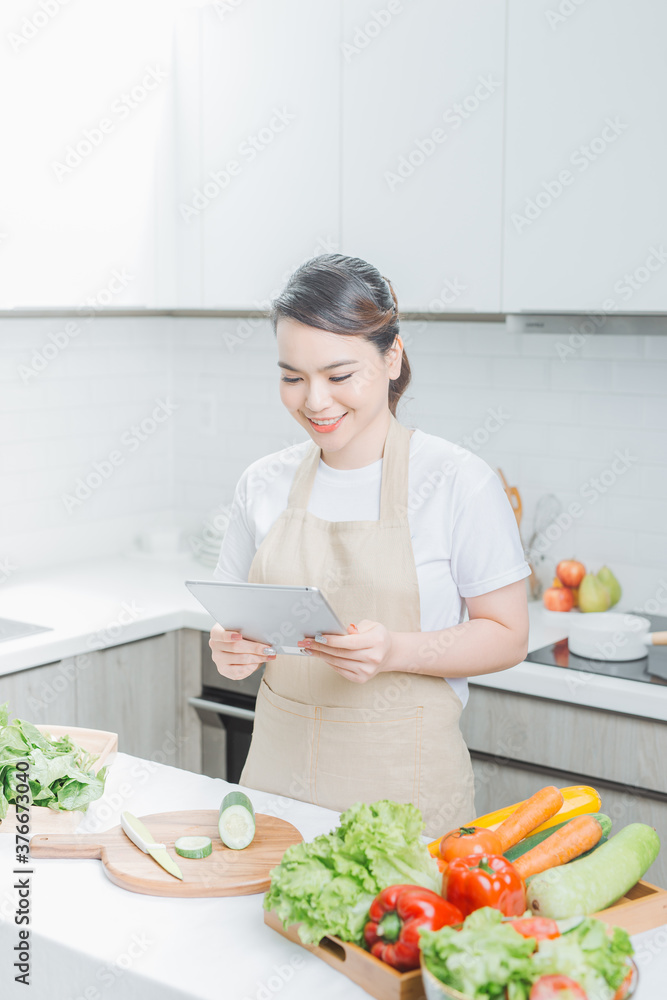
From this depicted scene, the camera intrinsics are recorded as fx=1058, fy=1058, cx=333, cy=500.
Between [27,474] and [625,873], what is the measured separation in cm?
231

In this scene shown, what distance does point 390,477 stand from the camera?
1.79 meters

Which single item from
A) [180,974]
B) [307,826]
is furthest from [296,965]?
[307,826]

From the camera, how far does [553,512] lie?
2.82 metres

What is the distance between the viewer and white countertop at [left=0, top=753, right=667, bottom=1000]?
1134 millimetres

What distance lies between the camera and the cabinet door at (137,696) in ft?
8.49

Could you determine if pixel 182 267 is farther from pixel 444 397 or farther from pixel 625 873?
pixel 625 873

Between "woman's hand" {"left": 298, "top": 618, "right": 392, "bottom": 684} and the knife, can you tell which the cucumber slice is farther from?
"woman's hand" {"left": 298, "top": 618, "right": 392, "bottom": 684}

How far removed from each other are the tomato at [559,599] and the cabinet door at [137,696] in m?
0.98

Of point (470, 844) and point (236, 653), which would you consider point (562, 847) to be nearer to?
point (470, 844)

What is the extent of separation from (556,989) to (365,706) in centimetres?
82

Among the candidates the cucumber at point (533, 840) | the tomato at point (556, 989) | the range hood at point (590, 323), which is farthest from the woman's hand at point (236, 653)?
the range hood at point (590, 323)

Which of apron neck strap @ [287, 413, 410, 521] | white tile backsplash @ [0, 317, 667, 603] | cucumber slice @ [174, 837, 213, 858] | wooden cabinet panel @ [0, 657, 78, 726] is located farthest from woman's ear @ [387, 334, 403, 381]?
wooden cabinet panel @ [0, 657, 78, 726]

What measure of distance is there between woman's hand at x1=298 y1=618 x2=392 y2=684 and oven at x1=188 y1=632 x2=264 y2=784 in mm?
1147

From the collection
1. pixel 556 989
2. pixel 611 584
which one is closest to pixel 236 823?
pixel 556 989
